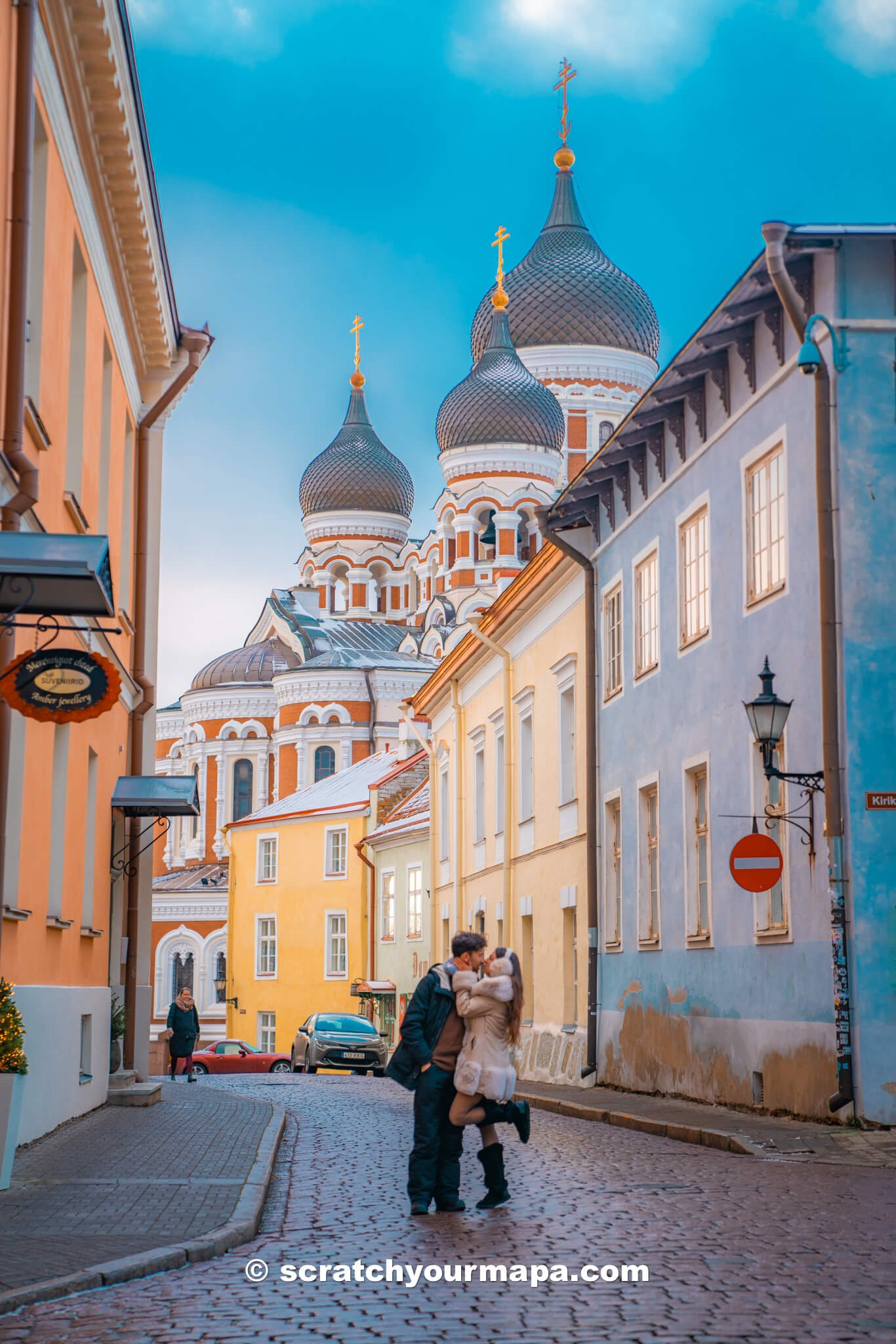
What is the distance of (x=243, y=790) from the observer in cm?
8112

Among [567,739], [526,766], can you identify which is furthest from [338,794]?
[567,739]

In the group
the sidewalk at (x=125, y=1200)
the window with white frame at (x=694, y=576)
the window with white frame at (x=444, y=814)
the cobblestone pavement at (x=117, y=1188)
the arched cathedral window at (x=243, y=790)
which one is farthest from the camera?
the arched cathedral window at (x=243, y=790)

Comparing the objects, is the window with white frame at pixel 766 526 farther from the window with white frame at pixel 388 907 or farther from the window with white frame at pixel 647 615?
the window with white frame at pixel 388 907

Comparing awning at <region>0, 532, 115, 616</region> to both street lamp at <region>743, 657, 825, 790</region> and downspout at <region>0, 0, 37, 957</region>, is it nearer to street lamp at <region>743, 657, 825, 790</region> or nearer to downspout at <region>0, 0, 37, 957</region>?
downspout at <region>0, 0, 37, 957</region>

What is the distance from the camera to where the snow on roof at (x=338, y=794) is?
52.9 meters

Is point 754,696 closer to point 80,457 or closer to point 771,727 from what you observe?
point 771,727

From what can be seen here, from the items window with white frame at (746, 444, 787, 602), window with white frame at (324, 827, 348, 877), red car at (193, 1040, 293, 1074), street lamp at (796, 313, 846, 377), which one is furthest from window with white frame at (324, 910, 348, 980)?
street lamp at (796, 313, 846, 377)

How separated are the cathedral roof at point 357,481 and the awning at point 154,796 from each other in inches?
2758

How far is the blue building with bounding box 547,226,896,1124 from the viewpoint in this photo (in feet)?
47.4

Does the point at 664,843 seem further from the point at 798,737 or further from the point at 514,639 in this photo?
the point at 514,639

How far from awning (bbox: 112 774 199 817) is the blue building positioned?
5.10 m

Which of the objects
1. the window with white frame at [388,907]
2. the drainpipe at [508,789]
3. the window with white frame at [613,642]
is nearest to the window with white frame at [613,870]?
the window with white frame at [613,642]

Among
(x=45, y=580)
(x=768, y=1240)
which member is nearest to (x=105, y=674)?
(x=45, y=580)

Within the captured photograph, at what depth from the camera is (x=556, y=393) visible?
76688mm
